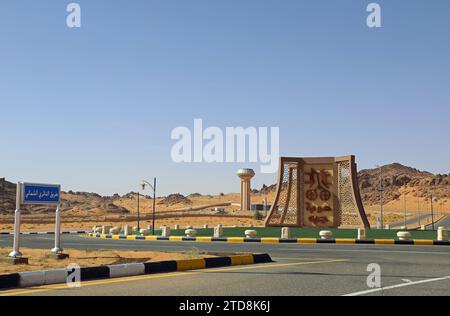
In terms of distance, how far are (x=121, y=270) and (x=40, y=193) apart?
4.48m

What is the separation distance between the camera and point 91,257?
15.0 metres

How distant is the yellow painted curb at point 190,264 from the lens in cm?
1273

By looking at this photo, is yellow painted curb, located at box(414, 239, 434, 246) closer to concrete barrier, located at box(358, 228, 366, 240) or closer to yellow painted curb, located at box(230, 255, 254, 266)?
concrete barrier, located at box(358, 228, 366, 240)

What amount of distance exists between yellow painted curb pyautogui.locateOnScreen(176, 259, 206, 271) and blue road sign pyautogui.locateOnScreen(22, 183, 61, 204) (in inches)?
170

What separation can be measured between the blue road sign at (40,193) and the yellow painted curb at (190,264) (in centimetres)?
433

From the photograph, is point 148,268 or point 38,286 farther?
point 148,268

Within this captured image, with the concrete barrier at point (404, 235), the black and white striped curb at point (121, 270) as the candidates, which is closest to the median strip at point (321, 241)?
the concrete barrier at point (404, 235)

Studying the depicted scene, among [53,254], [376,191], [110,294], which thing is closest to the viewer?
[110,294]

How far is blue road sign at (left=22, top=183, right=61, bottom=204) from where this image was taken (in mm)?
14023

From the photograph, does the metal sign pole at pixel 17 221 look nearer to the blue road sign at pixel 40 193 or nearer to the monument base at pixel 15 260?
the blue road sign at pixel 40 193

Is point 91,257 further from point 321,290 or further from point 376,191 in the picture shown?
point 376,191

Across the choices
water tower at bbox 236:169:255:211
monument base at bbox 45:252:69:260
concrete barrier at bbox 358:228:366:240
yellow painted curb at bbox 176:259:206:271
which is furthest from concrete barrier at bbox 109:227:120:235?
water tower at bbox 236:169:255:211
